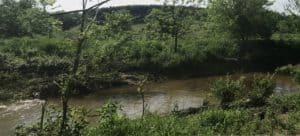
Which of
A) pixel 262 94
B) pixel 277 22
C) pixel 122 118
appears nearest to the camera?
pixel 122 118

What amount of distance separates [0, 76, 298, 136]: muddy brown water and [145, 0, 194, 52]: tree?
5277 mm

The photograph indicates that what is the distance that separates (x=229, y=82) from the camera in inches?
728

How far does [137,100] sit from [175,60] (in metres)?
9.40

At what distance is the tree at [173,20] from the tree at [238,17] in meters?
3.42

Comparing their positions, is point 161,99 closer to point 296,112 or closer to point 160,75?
point 160,75

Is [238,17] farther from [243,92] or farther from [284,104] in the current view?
[284,104]

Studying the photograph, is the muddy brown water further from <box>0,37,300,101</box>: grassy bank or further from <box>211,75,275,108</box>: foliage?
<box>0,37,300,101</box>: grassy bank

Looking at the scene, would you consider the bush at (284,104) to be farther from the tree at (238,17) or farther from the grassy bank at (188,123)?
the tree at (238,17)

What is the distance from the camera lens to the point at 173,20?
3528cm

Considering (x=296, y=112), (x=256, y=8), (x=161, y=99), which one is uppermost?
(x=256, y=8)

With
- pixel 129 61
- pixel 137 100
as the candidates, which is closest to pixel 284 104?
pixel 137 100

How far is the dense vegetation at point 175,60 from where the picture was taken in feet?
38.8

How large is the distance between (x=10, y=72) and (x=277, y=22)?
24.1 meters

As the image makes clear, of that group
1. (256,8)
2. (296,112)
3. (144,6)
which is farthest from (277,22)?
(296,112)
